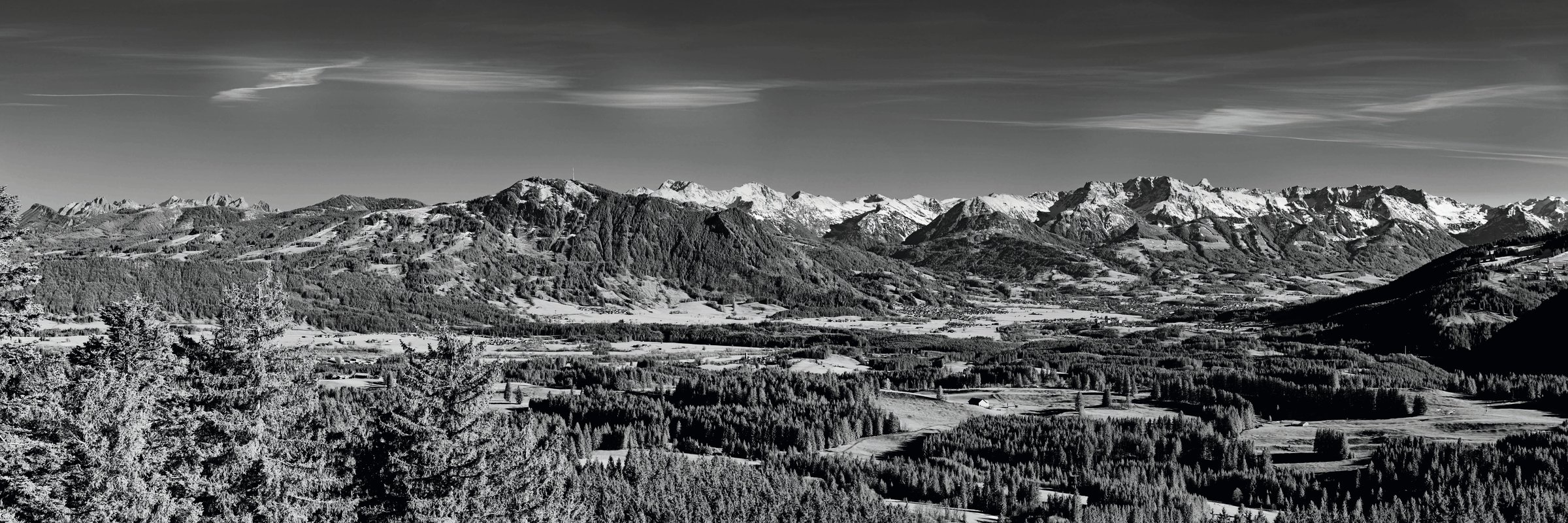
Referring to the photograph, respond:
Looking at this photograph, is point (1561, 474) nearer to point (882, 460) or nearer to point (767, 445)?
point (882, 460)

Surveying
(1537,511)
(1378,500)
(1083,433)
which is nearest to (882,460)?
(1083,433)

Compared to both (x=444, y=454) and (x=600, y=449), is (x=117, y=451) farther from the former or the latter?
(x=600, y=449)

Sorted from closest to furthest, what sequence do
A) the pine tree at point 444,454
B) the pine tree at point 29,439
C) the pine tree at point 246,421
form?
1. the pine tree at point 29,439
2. the pine tree at point 246,421
3. the pine tree at point 444,454

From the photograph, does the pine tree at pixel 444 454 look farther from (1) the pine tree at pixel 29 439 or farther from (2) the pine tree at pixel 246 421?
(1) the pine tree at pixel 29 439

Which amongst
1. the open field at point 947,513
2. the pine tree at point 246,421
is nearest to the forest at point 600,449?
the pine tree at point 246,421

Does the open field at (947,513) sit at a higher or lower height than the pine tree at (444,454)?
lower

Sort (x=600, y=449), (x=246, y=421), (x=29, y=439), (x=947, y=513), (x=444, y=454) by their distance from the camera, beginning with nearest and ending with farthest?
(x=29, y=439)
(x=246, y=421)
(x=444, y=454)
(x=947, y=513)
(x=600, y=449)

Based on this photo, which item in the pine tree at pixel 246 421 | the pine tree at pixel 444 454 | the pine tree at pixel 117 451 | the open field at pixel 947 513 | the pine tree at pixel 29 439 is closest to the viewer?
the pine tree at pixel 29 439

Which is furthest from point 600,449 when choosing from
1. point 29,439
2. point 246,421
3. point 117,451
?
point 29,439

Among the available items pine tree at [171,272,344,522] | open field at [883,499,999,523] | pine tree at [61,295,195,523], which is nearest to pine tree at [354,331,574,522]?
pine tree at [171,272,344,522]
